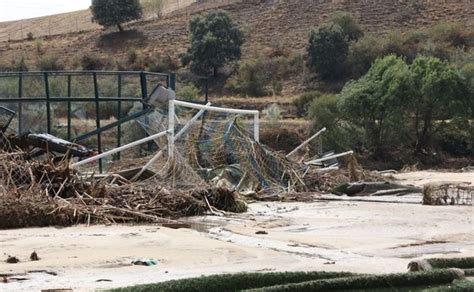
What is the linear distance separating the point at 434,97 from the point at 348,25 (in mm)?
31146

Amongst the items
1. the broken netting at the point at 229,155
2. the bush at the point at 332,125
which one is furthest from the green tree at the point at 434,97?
the broken netting at the point at 229,155

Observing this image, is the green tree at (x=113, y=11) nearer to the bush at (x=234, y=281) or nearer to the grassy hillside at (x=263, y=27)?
the grassy hillside at (x=263, y=27)

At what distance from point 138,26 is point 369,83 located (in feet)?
150

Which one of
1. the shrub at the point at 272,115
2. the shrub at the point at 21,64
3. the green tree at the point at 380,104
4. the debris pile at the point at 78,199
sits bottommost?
the shrub at the point at 272,115

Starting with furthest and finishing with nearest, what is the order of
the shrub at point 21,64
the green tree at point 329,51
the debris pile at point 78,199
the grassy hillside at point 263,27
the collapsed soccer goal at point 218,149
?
the grassy hillside at point 263,27
the green tree at point 329,51
the shrub at point 21,64
the collapsed soccer goal at point 218,149
the debris pile at point 78,199

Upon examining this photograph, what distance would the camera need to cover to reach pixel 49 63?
3007 inches

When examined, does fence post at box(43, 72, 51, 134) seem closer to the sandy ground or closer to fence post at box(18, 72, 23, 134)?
fence post at box(18, 72, 23, 134)

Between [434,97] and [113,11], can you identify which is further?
[113,11]

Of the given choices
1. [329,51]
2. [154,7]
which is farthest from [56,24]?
[329,51]

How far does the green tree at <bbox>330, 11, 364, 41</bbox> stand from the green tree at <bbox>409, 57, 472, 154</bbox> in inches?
1068

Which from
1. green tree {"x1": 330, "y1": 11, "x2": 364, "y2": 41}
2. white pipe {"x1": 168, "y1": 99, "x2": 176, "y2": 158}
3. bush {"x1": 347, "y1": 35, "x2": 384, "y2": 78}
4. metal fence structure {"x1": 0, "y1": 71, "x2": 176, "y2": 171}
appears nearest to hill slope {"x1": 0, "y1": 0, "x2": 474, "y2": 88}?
green tree {"x1": 330, "y1": 11, "x2": 364, "y2": 41}

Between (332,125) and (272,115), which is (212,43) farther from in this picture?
(332,125)

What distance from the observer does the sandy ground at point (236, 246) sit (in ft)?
30.8

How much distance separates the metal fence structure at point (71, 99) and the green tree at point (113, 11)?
6658 cm
